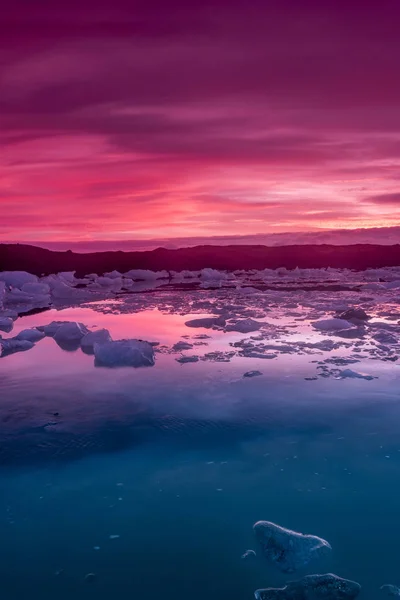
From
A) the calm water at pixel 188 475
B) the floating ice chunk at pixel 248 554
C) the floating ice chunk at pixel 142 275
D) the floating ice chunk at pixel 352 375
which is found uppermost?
the floating ice chunk at pixel 142 275

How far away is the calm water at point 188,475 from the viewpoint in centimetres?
230

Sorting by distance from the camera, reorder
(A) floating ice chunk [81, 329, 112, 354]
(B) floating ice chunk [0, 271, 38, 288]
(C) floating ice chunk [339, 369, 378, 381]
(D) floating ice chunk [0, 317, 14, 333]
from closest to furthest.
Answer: (C) floating ice chunk [339, 369, 378, 381] < (A) floating ice chunk [81, 329, 112, 354] < (D) floating ice chunk [0, 317, 14, 333] < (B) floating ice chunk [0, 271, 38, 288]

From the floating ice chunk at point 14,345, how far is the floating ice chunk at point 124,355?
66.8 inches

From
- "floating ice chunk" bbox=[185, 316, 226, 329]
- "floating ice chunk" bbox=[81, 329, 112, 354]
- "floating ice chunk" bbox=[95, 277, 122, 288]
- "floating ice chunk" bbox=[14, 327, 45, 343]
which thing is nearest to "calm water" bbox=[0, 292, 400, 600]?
"floating ice chunk" bbox=[81, 329, 112, 354]

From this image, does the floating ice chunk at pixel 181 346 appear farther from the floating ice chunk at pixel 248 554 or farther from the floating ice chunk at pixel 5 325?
the floating ice chunk at pixel 248 554

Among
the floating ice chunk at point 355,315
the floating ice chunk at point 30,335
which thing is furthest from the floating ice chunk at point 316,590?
the floating ice chunk at point 355,315

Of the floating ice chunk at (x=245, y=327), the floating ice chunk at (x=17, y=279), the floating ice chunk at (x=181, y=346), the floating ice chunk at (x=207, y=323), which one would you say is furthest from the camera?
the floating ice chunk at (x=17, y=279)

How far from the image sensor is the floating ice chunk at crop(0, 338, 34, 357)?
748 cm

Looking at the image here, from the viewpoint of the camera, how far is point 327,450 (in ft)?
11.6

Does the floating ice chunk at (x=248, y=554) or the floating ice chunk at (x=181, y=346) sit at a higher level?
the floating ice chunk at (x=181, y=346)

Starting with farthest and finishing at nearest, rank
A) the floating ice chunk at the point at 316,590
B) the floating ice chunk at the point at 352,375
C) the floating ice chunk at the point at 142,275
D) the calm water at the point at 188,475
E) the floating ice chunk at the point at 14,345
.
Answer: the floating ice chunk at the point at 142,275 < the floating ice chunk at the point at 14,345 < the floating ice chunk at the point at 352,375 < the calm water at the point at 188,475 < the floating ice chunk at the point at 316,590

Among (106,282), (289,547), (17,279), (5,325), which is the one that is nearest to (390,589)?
(289,547)

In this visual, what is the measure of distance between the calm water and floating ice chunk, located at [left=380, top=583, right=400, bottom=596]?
4 cm

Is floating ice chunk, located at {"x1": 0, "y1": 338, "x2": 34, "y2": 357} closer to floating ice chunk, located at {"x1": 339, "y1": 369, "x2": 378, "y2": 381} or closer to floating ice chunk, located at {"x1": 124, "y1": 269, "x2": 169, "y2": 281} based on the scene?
floating ice chunk, located at {"x1": 339, "y1": 369, "x2": 378, "y2": 381}
